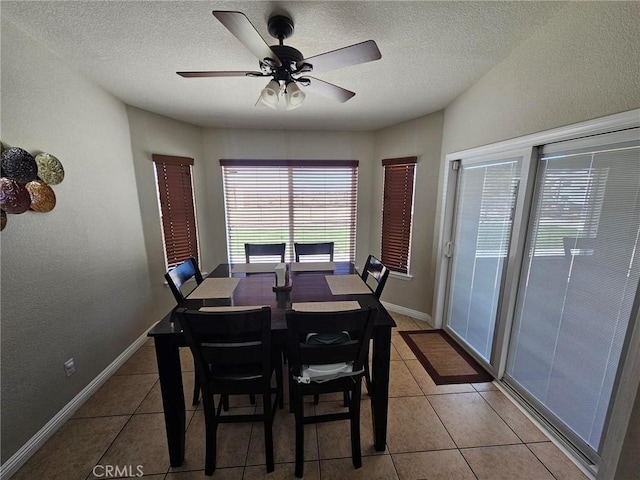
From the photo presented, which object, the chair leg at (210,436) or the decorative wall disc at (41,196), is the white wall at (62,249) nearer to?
the decorative wall disc at (41,196)

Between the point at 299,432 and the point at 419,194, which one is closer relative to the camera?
the point at 299,432

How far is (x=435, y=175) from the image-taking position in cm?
288

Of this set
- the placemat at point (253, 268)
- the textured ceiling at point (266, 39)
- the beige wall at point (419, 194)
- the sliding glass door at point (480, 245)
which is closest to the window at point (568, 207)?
the sliding glass door at point (480, 245)

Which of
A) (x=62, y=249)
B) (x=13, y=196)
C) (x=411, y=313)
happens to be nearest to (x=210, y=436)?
(x=62, y=249)

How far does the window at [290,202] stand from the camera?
357 cm

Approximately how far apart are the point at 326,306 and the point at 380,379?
53 centimetres

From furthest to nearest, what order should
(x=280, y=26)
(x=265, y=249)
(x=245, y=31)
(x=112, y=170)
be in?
(x=265, y=249), (x=112, y=170), (x=280, y=26), (x=245, y=31)

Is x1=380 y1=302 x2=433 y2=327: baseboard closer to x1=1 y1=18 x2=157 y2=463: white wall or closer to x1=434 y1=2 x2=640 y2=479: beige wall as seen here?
x1=434 y1=2 x2=640 y2=479: beige wall

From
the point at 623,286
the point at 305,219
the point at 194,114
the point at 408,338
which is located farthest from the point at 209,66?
the point at 408,338

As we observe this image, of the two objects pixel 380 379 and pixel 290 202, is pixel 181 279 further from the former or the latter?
pixel 290 202

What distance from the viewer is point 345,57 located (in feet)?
4.21

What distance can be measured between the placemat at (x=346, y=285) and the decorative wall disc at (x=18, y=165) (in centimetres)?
205

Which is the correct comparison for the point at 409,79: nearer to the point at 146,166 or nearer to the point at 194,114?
the point at 194,114

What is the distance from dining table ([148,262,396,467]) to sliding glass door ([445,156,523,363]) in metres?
1.22
